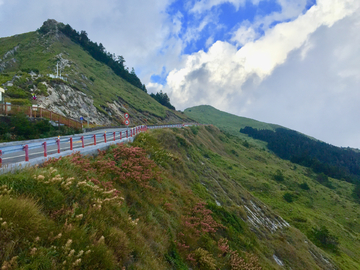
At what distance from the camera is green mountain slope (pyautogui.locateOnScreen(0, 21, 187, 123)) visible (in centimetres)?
3434

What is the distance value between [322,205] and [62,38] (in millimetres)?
109244

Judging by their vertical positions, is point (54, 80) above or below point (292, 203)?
above

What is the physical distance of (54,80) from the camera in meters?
39.3

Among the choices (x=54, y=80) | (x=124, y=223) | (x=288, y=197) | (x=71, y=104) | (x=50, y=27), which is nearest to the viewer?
(x=124, y=223)

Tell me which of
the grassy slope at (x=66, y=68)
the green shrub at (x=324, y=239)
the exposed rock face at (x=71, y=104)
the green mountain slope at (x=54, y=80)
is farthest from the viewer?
the grassy slope at (x=66, y=68)

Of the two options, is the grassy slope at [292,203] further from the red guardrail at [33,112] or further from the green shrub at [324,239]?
the red guardrail at [33,112]

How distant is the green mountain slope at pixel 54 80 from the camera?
3434cm

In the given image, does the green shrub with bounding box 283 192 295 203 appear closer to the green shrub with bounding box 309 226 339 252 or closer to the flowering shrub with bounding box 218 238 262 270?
the green shrub with bounding box 309 226 339 252

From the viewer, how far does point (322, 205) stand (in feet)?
150

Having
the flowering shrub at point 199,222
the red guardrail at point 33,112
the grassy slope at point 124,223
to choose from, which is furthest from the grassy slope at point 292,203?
the red guardrail at point 33,112

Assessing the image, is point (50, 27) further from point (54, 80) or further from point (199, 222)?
point (199, 222)

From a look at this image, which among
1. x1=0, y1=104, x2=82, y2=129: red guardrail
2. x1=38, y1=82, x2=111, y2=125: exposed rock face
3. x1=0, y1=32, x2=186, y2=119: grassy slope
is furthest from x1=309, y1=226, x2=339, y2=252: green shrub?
x1=0, y1=32, x2=186, y2=119: grassy slope

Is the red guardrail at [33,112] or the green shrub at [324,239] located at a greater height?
the red guardrail at [33,112]

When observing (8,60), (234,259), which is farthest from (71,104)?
(8,60)
